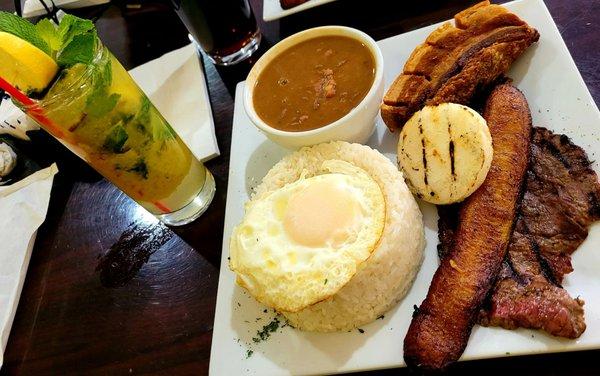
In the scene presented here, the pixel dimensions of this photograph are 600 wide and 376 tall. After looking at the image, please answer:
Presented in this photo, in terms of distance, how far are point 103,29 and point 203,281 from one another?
2.24 m

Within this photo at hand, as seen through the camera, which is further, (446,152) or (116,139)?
(116,139)

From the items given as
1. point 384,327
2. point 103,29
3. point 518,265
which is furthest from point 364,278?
point 103,29

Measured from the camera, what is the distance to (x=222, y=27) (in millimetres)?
2547

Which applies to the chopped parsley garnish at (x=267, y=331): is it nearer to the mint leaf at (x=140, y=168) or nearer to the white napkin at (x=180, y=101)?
the mint leaf at (x=140, y=168)

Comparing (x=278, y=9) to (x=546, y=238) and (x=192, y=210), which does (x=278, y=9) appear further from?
(x=546, y=238)

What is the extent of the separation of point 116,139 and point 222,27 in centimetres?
104

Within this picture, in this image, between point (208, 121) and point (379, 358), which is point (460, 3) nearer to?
point (208, 121)

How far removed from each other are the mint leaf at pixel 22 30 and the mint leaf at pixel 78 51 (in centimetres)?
5

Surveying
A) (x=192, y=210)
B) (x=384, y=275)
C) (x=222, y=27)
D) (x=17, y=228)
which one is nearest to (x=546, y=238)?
(x=384, y=275)

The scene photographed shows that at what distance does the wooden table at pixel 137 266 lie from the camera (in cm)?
190

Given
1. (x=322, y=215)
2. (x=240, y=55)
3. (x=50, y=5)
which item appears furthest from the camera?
(x=50, y=5)

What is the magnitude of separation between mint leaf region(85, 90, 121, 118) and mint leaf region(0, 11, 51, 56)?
0.19 meters

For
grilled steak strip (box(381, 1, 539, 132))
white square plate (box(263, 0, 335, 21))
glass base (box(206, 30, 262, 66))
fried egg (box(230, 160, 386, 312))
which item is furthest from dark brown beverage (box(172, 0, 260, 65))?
fried egg (box(230, 160, 386, 312))

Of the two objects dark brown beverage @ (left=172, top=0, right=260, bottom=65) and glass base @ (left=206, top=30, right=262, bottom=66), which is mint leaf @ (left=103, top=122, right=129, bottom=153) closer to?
dark brown beverage @ (left=172, top=0, right=260, bottom=65)
